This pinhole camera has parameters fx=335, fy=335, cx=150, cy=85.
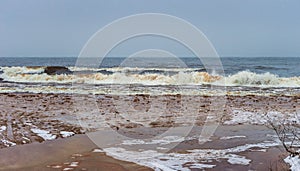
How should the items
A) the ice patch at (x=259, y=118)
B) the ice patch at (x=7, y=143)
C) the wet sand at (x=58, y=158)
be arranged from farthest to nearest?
the ice patch at (x=259, y=118) < the ice patch at (x=7, y=143) < the wet sand at (x=58, y=158)

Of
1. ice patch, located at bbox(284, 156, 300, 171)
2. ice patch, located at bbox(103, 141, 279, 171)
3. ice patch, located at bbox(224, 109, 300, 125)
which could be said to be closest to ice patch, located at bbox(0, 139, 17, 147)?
ice patch, located at bbox(103, 141, 279, 171)

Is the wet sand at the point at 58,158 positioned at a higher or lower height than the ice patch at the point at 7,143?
lower

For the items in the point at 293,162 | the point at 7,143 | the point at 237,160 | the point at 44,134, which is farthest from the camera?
the point at 44,134

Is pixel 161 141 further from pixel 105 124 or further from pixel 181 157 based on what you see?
pixel 105 124

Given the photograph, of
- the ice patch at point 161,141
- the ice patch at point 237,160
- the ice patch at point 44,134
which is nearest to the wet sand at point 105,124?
the ice patch at point 44,134

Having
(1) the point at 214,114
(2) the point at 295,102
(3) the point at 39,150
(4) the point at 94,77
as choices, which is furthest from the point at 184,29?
(4) the point at 94,77

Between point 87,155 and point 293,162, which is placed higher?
point 293,162

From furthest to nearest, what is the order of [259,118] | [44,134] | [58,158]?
[259,118] → [44,134] → [58,158]

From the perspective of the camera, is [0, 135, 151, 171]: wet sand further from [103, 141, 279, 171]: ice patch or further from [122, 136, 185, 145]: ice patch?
[122, 136, 185, 145]: ice patch

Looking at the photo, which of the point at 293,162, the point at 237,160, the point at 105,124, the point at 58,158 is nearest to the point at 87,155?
the point at 58,158

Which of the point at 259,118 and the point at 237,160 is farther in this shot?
the point at 259,118

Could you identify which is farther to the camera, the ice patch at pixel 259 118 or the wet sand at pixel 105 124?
the ice patch at pixel 259 118

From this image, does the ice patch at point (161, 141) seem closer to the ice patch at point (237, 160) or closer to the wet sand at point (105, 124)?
the wet sand at point (105, 124)

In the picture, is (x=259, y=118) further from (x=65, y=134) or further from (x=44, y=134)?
(x=44, y=134)
